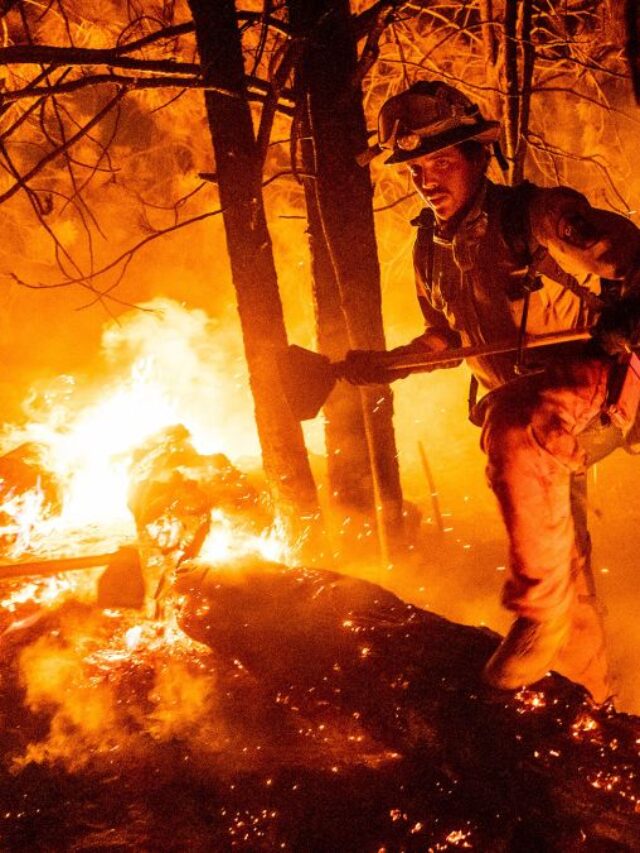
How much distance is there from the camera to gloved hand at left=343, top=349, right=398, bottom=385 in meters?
3.44

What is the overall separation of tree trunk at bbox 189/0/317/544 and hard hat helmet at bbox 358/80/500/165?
5.28 ft

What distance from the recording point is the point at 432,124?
2.91 metres

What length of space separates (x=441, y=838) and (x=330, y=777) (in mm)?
432

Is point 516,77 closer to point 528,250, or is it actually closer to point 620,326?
point 528,250

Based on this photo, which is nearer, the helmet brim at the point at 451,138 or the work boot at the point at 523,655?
the work boot at the point at 523,655

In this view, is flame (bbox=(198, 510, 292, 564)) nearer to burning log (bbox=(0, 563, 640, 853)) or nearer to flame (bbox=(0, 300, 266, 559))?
flame (bbox=(0, 300, 266, 559))

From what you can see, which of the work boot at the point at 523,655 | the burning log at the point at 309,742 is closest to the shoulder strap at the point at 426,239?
the burning log at the point at 309,742

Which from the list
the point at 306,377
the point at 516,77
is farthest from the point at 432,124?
the point at 516,77

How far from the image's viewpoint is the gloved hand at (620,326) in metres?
2.35

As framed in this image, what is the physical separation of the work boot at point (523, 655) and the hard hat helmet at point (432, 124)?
7.16 ft

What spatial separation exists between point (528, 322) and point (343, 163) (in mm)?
2096

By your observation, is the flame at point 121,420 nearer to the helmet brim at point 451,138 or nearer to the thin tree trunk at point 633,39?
the helmet brim at point 451,138

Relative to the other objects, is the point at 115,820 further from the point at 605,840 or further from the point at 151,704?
the point at 605,840

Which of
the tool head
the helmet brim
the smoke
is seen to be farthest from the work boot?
the smoke
